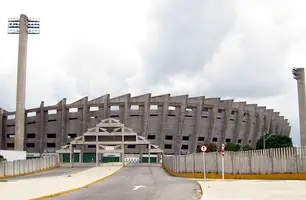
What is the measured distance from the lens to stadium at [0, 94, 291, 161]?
95438 mm

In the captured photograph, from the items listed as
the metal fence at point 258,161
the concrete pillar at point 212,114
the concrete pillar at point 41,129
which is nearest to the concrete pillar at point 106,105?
the concrete pillar at point 41,129

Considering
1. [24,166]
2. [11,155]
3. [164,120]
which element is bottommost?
[24,166]

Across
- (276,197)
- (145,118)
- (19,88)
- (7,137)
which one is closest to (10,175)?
(276,197)

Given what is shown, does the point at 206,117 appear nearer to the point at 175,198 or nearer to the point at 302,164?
the point at 302,164

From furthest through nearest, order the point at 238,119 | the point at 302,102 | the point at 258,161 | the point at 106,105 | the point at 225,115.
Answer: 1. the point at 238,119
2. the point at 225,115
3. the point at 302,102
4. the point at 106,105
5. the point at 258,161

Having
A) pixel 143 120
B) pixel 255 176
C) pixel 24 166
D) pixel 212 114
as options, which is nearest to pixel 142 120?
pixel 143 120

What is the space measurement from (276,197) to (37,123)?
8994 centimetres

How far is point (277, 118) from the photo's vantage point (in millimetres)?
132500

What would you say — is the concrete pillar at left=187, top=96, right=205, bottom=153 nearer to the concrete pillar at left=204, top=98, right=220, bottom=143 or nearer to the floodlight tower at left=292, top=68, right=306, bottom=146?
the concrete pillar at left=204, top=98, right=220, bottom=143

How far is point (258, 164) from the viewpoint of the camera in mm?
27422

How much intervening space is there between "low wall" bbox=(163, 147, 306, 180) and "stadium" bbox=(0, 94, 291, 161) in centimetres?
5887

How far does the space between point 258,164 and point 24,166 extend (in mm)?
31421

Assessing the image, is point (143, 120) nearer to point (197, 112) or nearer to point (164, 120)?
point (164, 120)

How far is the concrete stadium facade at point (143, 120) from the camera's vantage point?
313 ft
